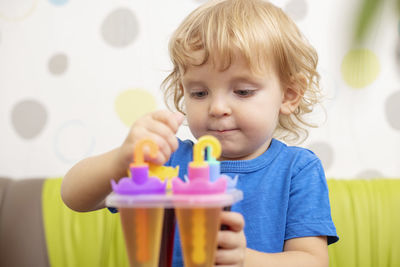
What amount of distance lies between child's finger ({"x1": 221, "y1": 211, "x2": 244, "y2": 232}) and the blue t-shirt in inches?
11.0

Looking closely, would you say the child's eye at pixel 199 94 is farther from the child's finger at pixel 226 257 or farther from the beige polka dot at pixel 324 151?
the beige polka dot at pixel 324 151

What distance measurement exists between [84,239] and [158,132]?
716mm

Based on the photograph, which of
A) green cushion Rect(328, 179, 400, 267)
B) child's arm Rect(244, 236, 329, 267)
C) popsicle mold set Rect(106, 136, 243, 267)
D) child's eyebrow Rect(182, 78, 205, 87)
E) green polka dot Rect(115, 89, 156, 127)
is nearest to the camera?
popsicle mold set Rect(106, 136, 243, 267)

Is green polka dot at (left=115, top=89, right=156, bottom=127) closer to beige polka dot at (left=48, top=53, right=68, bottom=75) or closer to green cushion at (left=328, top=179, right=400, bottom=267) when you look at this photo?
beige polka dot at (left=48, top=53, right=68, bottom=75)

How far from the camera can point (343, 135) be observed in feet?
4.45

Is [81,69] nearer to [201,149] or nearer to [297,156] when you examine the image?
[297,156]

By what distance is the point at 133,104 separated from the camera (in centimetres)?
133

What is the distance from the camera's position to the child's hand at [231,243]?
0.44 meters

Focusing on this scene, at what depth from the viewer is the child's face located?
68cm

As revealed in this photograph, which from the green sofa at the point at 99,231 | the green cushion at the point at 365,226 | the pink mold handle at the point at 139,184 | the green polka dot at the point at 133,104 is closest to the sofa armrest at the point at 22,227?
the green sofa at the point at 99,231

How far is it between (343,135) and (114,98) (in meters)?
0.71

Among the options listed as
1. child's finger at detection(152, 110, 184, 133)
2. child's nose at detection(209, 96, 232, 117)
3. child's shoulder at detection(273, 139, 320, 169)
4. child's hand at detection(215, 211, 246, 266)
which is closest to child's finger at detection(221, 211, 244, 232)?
child's hand at detection(215, 211, 246, 266)

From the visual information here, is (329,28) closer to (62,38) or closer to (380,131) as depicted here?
(380,131)

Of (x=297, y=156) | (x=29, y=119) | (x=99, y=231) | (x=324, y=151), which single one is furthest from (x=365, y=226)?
(x=29, y=119)
